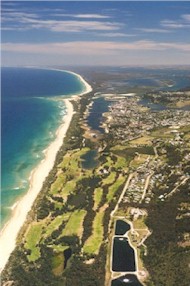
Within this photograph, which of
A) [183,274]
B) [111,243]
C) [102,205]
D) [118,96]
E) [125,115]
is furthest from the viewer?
[118,96]

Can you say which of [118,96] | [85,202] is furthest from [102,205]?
[118,96]

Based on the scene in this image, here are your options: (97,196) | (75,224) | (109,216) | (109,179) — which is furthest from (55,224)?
(109,179)

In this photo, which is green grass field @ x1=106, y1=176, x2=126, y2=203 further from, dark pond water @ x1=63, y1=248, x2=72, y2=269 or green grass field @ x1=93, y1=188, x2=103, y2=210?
dark pond water @ x1=63, y1=248, x2=72, y2=269

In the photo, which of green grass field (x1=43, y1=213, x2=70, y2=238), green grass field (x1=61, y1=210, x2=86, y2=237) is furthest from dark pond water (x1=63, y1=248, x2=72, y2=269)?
green grass field (x1=43, y1=213, x2=70, y2=238)

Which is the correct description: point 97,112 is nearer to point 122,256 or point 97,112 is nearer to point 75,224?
point 75,224

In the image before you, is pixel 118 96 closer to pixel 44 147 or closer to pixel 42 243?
pixel 44 147

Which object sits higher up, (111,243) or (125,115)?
(111,243)

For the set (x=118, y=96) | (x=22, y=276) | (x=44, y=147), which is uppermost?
(x=22, y=276)
